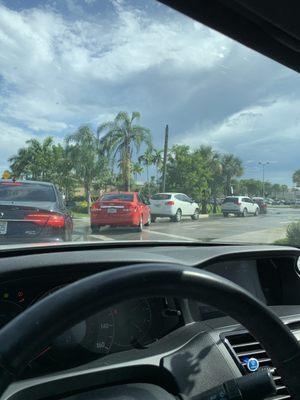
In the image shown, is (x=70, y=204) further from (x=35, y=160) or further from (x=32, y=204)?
(x=35, y=160)

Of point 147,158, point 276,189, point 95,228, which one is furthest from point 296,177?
point 95,228

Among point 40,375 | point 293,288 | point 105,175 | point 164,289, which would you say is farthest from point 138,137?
point 164,289

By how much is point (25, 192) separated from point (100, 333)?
4.35 meters

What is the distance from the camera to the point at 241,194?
6109 millimetres

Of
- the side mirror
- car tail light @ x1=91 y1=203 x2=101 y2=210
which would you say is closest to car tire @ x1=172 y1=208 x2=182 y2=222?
car tail light @ x1=91 y1=203 x2=101 y2=210

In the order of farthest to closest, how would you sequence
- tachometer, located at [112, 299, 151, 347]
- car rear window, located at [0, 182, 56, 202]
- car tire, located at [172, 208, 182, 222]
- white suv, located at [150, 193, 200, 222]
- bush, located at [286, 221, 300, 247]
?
car tire, located at [172, 208, 182, 222] < white suv, located at [150, 193, 200, 222] < car rear window, located at [0, 182, 56, 202] < bush, located at [286, 221, 300, 247] < tachometer, located at [112, 299, 151, 347]

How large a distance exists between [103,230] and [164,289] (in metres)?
5.36

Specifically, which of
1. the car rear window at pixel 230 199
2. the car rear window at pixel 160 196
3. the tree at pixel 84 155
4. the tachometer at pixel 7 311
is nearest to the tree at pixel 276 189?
the car rear window at pixel 230 199

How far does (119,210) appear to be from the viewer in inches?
294

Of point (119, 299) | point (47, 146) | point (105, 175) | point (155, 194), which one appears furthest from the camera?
point (155, 194)

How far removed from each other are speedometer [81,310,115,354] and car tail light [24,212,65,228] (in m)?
3.81

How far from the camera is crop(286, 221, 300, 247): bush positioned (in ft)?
Result: 18.2

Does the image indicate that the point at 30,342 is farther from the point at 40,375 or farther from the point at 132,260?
the point at 132,260

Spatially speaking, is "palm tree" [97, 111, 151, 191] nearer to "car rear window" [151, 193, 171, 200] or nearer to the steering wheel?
"car rear window" [151, 193, 171, 200]
